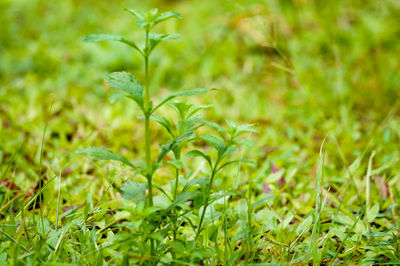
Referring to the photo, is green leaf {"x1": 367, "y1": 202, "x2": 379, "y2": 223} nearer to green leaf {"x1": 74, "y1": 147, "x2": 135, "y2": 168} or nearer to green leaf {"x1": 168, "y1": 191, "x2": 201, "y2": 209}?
green leaf {"x1": 168, "y1": 191, "x2": 201, "y2": 209}

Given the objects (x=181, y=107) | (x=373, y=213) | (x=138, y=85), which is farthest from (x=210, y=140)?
(x=373, y=213)

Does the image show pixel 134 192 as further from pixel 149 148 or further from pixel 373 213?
pixel 373 213

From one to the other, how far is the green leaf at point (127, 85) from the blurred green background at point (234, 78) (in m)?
0.66

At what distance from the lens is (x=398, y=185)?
66.9 inches

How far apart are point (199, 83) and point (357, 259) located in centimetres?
190

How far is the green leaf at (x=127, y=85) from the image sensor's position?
100 centimetres

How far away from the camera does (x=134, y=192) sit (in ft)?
3.38

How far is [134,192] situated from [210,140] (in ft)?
0.87

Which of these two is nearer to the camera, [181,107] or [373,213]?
[181,107]

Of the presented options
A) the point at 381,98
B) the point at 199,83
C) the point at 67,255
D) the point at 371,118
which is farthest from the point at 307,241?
the point at 199,83

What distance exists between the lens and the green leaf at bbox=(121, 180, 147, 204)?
40.3 inches

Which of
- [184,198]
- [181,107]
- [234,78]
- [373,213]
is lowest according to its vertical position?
[373,213]

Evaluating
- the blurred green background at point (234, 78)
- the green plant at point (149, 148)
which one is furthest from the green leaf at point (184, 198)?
the blurred green background at point (234, 78)

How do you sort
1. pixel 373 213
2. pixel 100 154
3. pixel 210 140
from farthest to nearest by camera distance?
pixel 373 213
pixel 210 140
pixel 100 154
